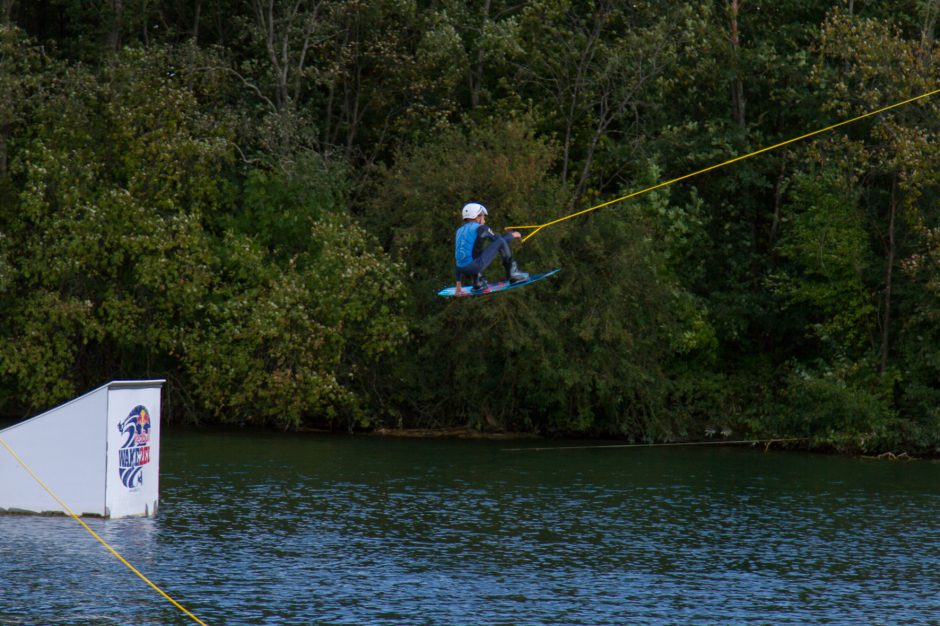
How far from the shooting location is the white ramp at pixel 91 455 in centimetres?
2388

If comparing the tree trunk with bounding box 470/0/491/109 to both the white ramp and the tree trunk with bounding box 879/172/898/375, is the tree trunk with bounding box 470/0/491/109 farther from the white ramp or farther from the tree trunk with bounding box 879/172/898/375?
the white ramp

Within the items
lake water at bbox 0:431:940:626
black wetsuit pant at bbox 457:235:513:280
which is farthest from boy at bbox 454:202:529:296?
lake water at bbox 0:431:940:626

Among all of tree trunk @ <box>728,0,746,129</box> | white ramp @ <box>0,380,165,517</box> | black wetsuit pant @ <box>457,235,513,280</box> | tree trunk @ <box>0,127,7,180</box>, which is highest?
tree trunk @ <box>728,0,746,129</box>

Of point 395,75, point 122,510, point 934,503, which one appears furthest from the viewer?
point 395,75

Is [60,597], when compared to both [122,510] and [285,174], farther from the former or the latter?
[285,174]

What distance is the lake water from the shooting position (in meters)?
18.4

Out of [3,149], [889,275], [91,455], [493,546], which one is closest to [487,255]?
[493,546]

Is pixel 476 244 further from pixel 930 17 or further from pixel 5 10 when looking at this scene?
pixel 5 10

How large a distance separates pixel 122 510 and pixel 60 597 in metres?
6.24

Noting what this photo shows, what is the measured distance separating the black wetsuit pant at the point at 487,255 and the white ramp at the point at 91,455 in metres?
5.84

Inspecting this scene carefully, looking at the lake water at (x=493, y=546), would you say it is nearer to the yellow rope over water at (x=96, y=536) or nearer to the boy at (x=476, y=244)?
the yellow rope over water at (x=96, y=536)

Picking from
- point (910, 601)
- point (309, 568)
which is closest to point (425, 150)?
point (309, 568)

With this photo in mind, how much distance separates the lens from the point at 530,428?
41875 mm

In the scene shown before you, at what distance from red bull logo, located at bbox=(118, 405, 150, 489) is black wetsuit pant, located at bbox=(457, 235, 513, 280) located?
6237 millimetres
